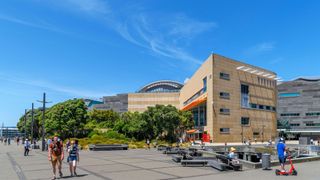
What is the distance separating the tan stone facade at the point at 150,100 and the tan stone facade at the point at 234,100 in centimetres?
3354

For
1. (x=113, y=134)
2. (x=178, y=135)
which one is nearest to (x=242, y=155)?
(x=113, y=134)

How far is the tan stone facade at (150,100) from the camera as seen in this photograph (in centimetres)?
12525

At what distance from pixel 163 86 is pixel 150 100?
118ft

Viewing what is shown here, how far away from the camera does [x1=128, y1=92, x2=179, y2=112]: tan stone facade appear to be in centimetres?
12525

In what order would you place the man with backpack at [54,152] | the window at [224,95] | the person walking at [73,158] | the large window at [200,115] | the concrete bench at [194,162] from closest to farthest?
the man with backpack at [54,152] → the person walking at [73,158] → the concrete bench at [194,162] → the window at [224,95] → the large window at [200,115]

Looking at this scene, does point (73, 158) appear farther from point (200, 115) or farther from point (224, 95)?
point (200, 115)

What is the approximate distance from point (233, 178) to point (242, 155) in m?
13.3

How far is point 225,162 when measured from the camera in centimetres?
1866

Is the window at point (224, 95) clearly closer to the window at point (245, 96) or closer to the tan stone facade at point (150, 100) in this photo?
the window at point (245, 96)

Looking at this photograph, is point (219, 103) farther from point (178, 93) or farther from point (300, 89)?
point (300, 89)

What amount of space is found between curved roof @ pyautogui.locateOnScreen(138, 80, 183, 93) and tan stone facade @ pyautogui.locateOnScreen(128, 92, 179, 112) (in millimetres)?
31335

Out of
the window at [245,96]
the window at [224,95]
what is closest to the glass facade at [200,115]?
the window at [224,95]

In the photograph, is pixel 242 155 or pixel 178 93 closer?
pixel 242 155

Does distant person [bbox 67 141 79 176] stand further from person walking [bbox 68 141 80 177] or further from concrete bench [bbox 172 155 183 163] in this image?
concrete bench [bbox 172 155 183 163]
